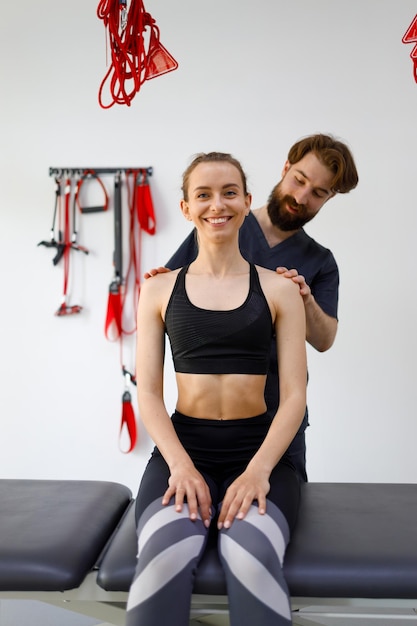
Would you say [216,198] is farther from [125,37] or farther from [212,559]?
[212,559]

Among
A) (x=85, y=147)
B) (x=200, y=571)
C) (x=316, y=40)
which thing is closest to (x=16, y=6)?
(x=85, y=147)

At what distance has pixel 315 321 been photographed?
1.78 meters

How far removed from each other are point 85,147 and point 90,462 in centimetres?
146

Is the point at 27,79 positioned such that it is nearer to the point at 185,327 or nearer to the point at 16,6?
the point at 16,6

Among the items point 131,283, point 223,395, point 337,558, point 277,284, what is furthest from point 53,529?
point 131,283

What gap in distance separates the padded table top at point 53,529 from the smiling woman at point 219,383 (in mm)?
155

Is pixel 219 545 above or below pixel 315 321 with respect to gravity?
below

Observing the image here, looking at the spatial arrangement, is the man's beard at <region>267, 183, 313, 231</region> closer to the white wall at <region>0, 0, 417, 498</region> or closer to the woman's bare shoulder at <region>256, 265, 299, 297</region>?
the woman's bare shoulder at <region>256, 265, 299, 297</region>

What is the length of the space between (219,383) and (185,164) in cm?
169

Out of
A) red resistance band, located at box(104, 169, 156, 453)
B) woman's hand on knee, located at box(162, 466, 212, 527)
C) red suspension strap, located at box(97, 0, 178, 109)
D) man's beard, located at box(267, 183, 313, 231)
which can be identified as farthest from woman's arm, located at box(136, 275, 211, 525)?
red resistance band, located at box(104, 169, 156, 453)

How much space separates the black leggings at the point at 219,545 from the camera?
3.54ft

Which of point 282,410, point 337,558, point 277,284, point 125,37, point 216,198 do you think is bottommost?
point 337,558

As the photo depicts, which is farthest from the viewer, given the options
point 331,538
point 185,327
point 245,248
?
point 245,248

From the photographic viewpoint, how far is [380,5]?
2840 mm
